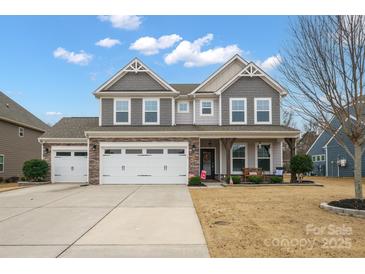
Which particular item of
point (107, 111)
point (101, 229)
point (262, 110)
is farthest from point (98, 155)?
point (101, 229)

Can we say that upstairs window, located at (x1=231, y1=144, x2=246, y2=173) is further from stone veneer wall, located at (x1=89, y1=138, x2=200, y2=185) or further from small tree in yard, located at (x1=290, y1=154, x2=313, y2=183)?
small tree in yard, located at (x1=290, y1=154, x2=313, y2=183)

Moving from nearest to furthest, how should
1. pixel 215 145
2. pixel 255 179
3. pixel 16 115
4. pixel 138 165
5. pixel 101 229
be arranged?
pixel 101 229 < pixel 255 179 < pixel 138 165 < pixel 215 145 < pixel 16 115

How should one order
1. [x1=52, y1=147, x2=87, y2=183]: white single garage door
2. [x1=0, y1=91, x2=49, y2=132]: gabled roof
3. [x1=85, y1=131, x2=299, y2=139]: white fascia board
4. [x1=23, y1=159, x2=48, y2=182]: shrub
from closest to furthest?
[x1=85, y1=131, x2=299, y2=139]: white fascia board < [x1=23, y1=159, x2=48, y2=182]: shrub < [x1=52, y1=147, x2=87, y2=183]: white single garage door < [x1=0, y1=91, x2=49, y2=132]: gabled roof

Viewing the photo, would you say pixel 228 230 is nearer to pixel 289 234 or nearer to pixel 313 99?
pixel 289 234

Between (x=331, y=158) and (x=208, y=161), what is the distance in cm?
1493

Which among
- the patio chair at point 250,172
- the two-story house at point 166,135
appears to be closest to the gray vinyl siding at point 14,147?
the two-story house at point 166,135

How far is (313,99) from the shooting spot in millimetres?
10602

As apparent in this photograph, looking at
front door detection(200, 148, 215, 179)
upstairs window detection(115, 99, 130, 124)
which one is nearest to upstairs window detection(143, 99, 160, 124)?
upstairs window detection(115, 99, 130, 124)

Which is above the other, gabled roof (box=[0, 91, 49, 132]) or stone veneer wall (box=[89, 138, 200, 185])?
gabled roof (box=[0, 91, 49, 132])

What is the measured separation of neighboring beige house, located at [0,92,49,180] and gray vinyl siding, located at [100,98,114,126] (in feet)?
28.8

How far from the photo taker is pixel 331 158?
102 ft

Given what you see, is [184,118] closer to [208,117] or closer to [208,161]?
[208,117]

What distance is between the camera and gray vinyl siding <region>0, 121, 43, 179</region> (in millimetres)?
25422

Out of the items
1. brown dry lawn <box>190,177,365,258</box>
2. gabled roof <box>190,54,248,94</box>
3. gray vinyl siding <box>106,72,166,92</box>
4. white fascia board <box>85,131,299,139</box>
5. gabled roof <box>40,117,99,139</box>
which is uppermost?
gabled roof <box>190,54,248,94</box>
